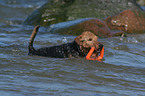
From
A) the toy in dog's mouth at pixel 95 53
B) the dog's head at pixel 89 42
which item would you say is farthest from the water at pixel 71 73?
the dog's head at pixel 89 42

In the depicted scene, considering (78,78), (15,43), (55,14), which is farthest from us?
(55,14)

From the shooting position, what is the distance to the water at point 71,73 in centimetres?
412

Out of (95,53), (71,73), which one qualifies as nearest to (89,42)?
(95,53)

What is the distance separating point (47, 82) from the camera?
4.39 meters

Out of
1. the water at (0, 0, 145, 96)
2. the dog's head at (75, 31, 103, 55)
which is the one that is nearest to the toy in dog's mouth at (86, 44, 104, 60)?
the dog's head at (75, 31, 103, 55)

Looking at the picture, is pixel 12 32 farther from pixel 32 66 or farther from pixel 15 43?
pixel 32 66

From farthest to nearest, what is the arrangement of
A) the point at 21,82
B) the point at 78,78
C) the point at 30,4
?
the point at 30,4
the point at 78,78
the point at 21,82

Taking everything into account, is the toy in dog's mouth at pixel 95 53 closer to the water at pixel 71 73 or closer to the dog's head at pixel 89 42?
the dog's head at pixel 89 42

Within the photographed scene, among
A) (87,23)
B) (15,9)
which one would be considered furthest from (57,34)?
(15,9)

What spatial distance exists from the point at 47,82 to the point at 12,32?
5491 millimetres

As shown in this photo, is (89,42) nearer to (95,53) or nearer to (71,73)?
(95,53)

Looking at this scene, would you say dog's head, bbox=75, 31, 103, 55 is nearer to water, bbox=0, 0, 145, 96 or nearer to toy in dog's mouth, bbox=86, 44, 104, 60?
toy in dog's mouth, bbox=86, 44, 104, 60

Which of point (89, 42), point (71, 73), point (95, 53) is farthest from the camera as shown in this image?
point (95, 53)

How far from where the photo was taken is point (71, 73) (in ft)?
16.2
